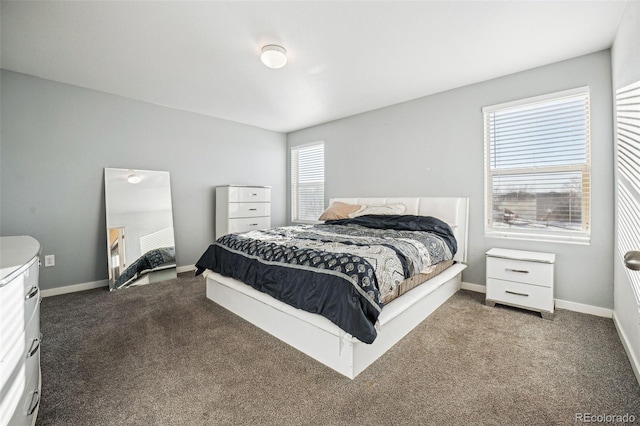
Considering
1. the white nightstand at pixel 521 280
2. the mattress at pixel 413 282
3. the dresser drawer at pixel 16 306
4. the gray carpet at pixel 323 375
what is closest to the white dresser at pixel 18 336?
the dresser drawer at pixel 16 306

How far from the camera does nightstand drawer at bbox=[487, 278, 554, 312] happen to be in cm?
247

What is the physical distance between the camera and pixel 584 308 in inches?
102

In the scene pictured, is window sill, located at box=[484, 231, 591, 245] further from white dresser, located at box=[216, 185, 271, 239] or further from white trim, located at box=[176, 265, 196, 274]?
white trim, located at box=[176, 265, 196, 274]

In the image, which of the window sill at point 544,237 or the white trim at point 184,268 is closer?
the window sill at point 544,237

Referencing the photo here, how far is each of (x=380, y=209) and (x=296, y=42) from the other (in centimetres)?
218

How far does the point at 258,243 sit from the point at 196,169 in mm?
2500

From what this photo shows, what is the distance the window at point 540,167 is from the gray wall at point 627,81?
400mm

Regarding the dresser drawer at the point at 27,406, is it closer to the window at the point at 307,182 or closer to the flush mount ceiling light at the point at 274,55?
the flush mount ceiling light at the point at 274,55

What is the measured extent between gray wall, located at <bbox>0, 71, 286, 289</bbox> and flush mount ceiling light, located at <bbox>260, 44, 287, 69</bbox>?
→ 2320 millimetres

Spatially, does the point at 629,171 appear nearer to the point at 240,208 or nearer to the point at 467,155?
the point at 467,155

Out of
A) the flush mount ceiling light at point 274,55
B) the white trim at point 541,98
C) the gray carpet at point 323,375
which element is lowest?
the gray carpet at point 323,375

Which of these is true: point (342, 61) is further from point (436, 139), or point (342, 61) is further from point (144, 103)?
point (144, 103)

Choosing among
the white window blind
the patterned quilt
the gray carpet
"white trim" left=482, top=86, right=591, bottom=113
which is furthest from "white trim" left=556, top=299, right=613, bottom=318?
"white trim" left=482, top=86, right=591, bottom=113

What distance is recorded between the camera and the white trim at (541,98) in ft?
8.54
